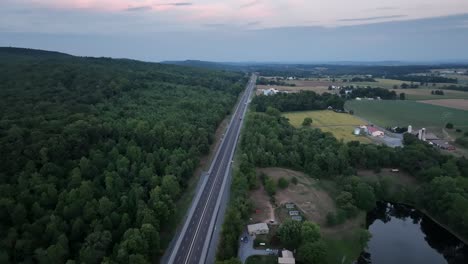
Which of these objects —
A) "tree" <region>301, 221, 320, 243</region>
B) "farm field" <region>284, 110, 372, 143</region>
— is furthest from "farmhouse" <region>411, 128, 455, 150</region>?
"tree" <region>301, 221, 320, 243</region>

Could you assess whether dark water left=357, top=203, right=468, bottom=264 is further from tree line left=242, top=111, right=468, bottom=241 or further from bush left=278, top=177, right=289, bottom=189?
bush left=278, top=177, right=289, bottom=189

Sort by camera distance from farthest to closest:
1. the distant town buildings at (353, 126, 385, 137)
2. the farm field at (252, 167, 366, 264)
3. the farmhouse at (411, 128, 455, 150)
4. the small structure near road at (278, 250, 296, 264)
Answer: the distant town buildings at (353, 126, 385, 137)
the farmhouse at (411, 128, 455, 150)
the farm field at (252, 167, 366, 264)
the small structure near road at (278, 250, 296, 264)

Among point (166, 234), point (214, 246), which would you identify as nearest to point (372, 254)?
point (214, 246)

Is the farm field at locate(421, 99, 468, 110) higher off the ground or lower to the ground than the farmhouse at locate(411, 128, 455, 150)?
higher

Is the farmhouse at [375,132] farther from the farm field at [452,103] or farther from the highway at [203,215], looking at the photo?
the farm field at [452,103]

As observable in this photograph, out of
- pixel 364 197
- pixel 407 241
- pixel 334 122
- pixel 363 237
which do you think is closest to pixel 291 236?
pixel 363 237

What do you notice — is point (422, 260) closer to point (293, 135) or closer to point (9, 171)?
point (293, 135)
